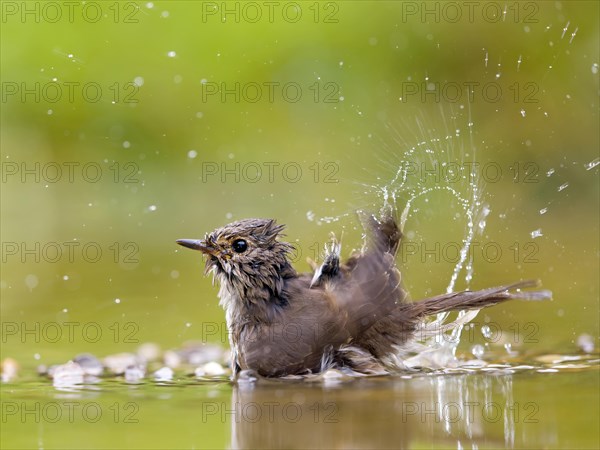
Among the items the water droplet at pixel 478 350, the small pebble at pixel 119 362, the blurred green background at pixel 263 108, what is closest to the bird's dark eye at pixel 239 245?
the small pebble at pixel 119 362

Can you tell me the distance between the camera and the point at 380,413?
534 centimetres

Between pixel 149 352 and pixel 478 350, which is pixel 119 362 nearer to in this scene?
pixel 149 352

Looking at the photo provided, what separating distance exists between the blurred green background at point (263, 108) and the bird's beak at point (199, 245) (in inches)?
184

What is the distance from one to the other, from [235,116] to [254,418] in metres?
8.99

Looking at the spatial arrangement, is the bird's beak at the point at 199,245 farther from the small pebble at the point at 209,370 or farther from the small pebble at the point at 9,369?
the small pebble at the point at 9,369

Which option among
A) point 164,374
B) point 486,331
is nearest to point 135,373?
point 164,374

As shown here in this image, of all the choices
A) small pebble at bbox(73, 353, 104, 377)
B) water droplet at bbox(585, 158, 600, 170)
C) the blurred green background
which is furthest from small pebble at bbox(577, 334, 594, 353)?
water droplet at bbox(585, 158, 600, 170)

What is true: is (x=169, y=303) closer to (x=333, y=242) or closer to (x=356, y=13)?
(x=333, y=242)

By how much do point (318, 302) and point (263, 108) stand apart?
7651 millimetres

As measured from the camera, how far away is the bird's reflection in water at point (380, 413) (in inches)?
188

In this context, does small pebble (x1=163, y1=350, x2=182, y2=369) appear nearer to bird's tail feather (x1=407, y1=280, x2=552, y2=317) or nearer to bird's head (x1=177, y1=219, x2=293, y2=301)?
bird's head (x1=177, y1=219, x2=293, y2=301)

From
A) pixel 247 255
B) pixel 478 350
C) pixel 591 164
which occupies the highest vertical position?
pixel 591 164

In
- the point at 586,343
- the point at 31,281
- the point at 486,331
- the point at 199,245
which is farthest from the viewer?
the point at 31,281

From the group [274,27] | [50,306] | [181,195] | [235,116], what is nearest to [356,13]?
[274,27]
